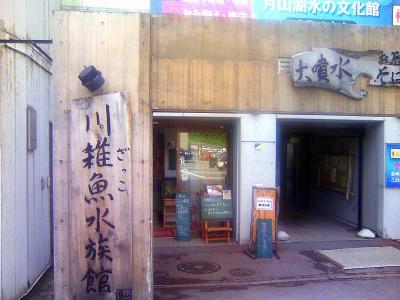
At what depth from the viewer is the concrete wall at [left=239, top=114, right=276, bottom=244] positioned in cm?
920

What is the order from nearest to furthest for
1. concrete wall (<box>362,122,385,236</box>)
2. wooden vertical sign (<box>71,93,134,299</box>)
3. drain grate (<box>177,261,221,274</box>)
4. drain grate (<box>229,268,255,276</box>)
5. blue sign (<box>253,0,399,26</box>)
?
wooden vertical sign (<box>71,93,134,299</box>)
drain grate (<box>229,268,255,276</box>)
drain grate (<box>177,261,221,274</box>)
concrete wall (<box>362,122,385,236</box>)
blue sign (<box>253,0,399,26</box>)

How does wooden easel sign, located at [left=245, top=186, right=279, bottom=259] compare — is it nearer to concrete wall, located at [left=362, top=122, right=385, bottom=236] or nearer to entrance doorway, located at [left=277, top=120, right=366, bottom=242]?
entrance doorway, located at [left=277, top=120, right=366, bottom=242]

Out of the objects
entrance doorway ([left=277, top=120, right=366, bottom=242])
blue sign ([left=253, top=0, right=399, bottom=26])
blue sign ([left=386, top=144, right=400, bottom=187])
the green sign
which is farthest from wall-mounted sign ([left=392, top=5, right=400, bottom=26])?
the green sign

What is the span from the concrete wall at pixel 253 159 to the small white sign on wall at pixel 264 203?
0.40 m

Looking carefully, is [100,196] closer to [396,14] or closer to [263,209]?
[263,209]

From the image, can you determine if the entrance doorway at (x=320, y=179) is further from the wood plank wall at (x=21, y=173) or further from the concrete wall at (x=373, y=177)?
the wood plank wall at (x=21, y=173)

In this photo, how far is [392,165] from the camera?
9.67 m

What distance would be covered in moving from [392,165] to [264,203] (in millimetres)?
3127

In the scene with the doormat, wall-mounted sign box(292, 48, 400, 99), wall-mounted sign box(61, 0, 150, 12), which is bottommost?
the doormat

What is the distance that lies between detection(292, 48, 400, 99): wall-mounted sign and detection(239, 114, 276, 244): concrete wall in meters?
1.12

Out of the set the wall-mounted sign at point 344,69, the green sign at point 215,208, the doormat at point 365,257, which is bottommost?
the doormat at point 365,257

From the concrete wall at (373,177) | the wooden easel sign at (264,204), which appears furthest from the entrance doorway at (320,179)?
the wooden easel sign at (264,204)

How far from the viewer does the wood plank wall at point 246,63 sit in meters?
8.29

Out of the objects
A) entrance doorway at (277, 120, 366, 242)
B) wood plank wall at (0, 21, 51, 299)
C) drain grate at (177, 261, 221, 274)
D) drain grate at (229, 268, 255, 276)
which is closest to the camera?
wood plank wall at (0, 21, 51, 299)
